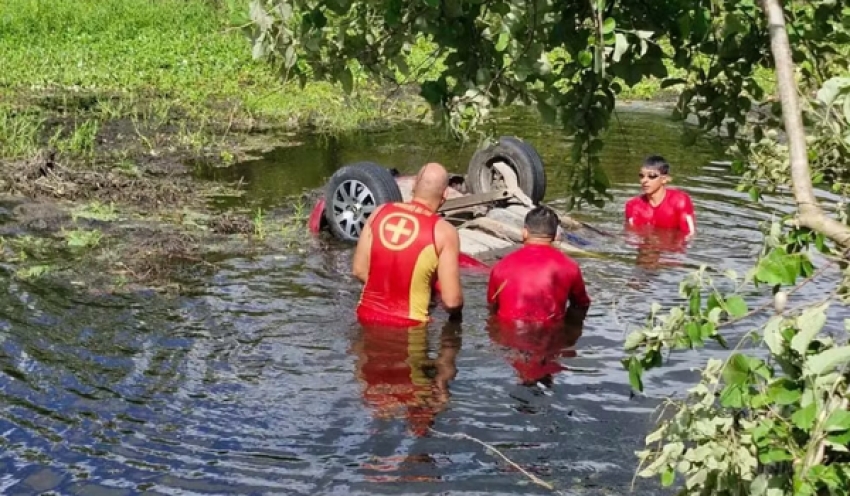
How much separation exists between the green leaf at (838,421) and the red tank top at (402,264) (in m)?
5.68

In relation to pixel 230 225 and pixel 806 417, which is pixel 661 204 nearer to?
pixel 230 225

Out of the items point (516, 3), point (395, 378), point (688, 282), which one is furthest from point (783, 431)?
point (395, 378)

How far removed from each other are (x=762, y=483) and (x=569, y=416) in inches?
179

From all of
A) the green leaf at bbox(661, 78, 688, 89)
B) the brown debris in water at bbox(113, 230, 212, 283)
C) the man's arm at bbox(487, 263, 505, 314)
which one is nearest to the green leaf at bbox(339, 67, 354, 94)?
the green leaf at bbox(661, 78, 688, 89)

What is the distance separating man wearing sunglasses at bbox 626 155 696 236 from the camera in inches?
477

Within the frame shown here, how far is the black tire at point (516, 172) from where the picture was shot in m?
12.6

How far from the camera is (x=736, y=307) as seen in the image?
2.65m

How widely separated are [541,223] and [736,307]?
5.72 m

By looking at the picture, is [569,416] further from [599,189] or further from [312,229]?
[312,229]

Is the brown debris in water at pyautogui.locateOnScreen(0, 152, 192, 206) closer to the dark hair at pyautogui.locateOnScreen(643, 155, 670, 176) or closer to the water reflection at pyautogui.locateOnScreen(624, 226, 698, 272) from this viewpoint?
the water reflection at pyautogui.locateOnScreen(624, 226, 698, 272)

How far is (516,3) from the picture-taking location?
323 centimetres

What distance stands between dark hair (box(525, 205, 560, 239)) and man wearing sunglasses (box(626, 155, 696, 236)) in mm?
3950

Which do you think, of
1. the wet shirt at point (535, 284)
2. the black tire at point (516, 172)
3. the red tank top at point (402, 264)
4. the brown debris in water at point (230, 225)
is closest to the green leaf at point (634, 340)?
the red tank top at point (402, 264)

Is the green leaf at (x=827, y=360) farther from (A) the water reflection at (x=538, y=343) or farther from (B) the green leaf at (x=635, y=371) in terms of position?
(A) the water reflection at (x=538, y=343)
